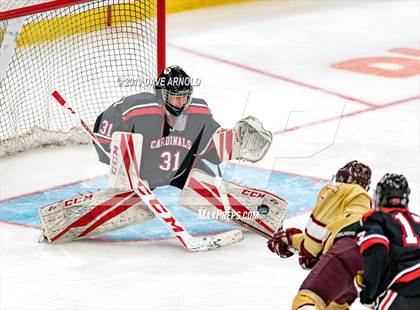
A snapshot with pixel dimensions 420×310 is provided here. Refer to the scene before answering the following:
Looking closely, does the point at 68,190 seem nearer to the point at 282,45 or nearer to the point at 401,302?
the point at 401,302

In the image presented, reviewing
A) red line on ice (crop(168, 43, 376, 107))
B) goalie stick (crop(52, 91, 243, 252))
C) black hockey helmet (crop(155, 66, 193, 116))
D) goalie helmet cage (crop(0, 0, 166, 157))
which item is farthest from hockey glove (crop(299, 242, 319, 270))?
red line on ice (crop(168, 43, 376, 107))

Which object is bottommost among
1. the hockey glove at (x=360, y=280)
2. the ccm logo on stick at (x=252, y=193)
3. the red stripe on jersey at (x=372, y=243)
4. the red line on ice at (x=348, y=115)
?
the red line on ice at (x=348, y=115)

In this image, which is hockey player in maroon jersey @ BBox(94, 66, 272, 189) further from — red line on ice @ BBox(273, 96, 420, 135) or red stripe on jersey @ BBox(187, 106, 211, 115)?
red line on ice @ BBox(273, 96, 420, 135)

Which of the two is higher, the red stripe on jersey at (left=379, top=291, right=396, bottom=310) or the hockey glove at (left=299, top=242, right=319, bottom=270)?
the red stripe on jersey at (left=379, top=291, right=396, bottom=310)

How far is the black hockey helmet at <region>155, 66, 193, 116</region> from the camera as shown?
4.64 m

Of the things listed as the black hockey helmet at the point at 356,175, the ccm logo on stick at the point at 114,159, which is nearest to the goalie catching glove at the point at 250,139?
the ccm logo on stick at the point at 114,159

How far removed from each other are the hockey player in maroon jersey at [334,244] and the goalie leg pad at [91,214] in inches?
44.3

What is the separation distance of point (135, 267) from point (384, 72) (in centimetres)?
341

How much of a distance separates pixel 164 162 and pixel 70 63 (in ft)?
5.28

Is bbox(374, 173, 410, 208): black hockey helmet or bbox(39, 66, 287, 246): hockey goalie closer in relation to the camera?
bbox(374, 173, 410, 208): black hockey helmet

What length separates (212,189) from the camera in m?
4.88

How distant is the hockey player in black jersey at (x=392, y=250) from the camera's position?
317 centimetres

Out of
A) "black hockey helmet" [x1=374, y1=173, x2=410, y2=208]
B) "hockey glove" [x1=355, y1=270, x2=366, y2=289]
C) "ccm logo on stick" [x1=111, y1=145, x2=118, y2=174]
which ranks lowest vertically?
"ccm logo on stick" [x1=111, y1=145, x2=118, y2=174]

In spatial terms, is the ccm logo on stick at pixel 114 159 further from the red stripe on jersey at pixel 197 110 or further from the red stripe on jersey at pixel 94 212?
the red stripe on jersey at pixel 197 110
